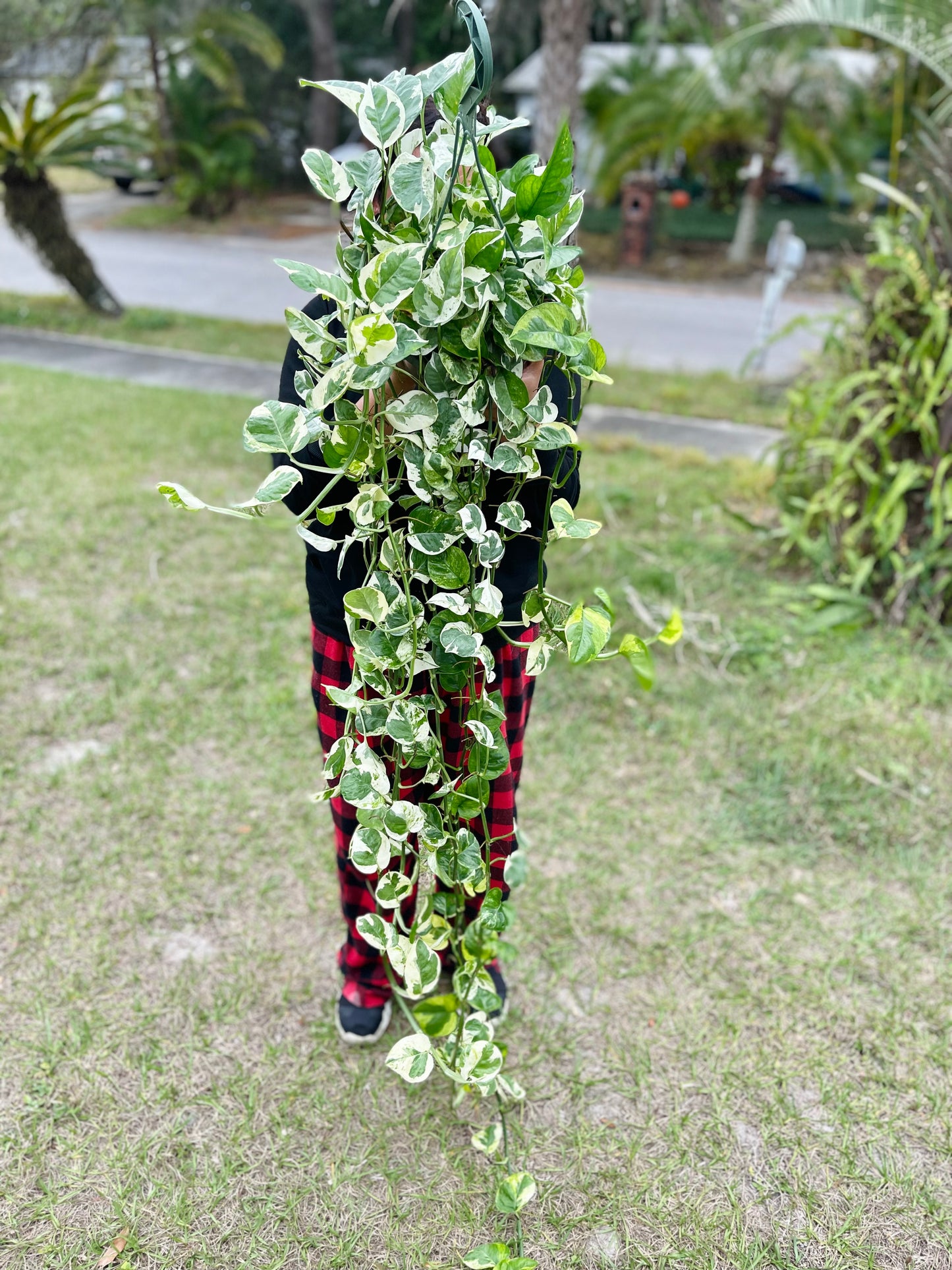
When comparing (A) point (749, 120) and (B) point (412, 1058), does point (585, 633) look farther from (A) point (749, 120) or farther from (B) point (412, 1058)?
(A) point (749, 120)

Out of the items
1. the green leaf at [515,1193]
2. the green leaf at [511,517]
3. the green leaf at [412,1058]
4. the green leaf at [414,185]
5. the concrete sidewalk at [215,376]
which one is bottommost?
→ the concrete sidewalk at [215,376]

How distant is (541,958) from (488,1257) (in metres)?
0.78

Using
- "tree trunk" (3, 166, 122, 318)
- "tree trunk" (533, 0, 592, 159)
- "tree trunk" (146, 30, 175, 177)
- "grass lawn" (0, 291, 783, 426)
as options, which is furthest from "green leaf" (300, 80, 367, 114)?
"tree trunk" (146, 30, 175, 177)

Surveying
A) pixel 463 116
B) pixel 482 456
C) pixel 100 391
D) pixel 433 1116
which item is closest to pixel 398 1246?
pixel 433 1116

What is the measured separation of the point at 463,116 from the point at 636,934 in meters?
1.92

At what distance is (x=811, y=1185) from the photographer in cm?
182

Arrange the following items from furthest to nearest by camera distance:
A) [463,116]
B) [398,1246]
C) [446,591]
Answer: [398,1246]
[446,591]
[463,116]

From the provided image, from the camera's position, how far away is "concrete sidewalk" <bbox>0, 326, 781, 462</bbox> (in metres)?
6.03

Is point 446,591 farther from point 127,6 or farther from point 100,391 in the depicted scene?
point 127,6

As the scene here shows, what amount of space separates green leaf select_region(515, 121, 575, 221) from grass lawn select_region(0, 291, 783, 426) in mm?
5044

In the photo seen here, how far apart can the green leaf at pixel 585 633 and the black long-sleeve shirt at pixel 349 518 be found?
188mm

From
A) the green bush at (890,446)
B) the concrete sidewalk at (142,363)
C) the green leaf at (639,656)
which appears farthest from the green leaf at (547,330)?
the concrete sidewalk at (142,363)

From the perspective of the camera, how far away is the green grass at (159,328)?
314 inches

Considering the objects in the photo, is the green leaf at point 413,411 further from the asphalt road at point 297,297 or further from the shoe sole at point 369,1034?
the asphalt road at point 297,297
